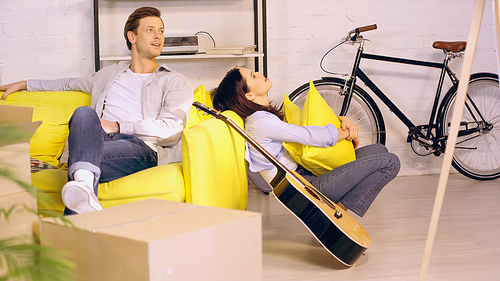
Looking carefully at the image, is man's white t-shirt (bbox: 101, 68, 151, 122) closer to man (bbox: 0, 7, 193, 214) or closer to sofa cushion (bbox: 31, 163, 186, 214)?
man (bbox: 0, 7, 193, 214)

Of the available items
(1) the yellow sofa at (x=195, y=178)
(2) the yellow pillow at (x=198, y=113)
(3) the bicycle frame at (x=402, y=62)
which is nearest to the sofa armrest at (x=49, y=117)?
(1) the yellow sofa at (x=195, y=178)

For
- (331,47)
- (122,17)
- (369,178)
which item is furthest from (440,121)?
(122,17)

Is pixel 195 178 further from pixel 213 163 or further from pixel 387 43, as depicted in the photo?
pixel 387 43

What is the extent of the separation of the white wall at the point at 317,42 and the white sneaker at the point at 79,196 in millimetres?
1913

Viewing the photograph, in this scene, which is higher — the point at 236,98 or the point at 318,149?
the point at 236,98

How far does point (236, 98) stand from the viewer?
6.44 feet

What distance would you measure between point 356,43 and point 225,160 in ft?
6.62

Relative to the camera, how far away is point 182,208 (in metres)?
0.83

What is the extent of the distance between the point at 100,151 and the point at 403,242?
1.38 meters

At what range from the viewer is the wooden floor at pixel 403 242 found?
5.02ft

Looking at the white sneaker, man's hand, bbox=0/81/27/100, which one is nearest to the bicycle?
man's hand, bbox=0/81/27/100

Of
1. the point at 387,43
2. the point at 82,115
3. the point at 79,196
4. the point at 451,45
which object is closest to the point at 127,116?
the point at 82,115

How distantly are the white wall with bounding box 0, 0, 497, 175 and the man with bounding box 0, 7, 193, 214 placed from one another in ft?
2.37

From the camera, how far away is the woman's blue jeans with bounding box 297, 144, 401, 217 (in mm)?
1727
